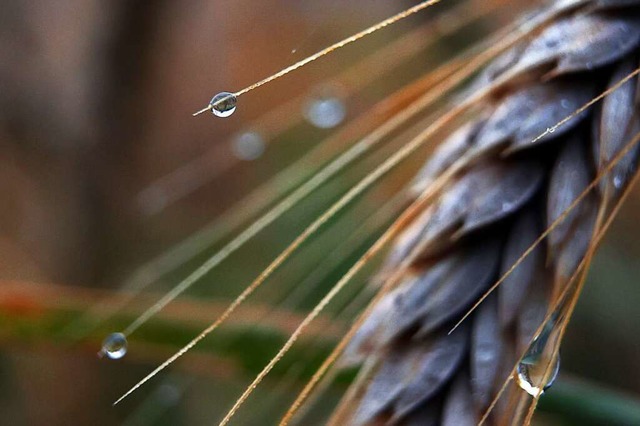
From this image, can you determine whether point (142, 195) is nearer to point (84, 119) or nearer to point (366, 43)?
point (84, 119)

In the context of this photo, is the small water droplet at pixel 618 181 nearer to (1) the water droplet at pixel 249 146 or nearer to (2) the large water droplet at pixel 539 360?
(2) the large water droplet at pixel 539 360

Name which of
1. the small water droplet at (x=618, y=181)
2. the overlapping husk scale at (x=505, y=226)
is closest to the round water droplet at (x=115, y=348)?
the overlapping husk scale at (x=505, y=226)

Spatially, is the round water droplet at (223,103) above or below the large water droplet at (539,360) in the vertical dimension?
above

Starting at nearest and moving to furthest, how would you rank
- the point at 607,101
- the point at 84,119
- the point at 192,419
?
the point at 607,101
the point at 192,419
the point at 84,119

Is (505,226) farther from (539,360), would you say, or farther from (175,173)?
(175,173)

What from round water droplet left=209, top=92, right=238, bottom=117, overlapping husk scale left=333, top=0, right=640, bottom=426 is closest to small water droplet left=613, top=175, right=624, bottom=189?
overlapping husk scale left=333, top=0, right=640, bottom=426

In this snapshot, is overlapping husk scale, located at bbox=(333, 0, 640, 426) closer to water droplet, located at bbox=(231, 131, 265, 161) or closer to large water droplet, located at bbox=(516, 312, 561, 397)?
large water droplet, located at bbox=(516, 312, 561, 397)

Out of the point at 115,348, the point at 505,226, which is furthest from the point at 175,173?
the point at 505,226

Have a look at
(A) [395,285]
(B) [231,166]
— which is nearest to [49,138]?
(B) [231,166]
